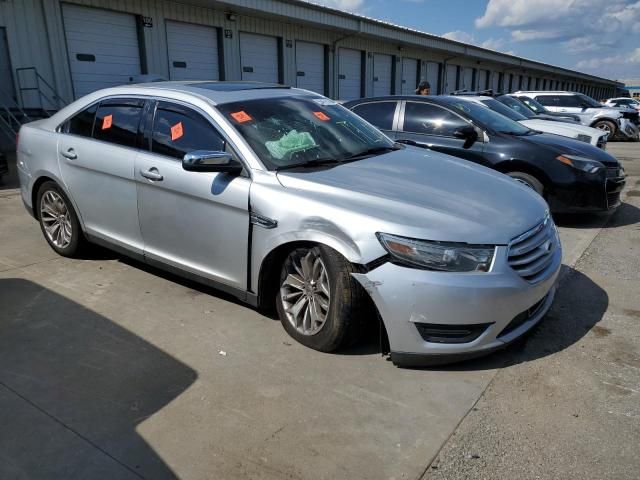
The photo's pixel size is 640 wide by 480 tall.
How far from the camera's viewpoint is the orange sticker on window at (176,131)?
3.79m

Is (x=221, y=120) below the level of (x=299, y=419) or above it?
above

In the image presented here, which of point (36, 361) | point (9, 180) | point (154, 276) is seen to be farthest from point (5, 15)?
point (36, 361)

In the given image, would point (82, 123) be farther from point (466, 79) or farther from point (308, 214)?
point (466, 79)

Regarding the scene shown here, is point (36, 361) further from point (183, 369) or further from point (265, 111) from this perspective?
point (265, 111)

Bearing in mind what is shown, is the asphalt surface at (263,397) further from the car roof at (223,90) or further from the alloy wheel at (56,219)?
the car roof at (223,90)

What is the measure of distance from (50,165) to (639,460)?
4868mm

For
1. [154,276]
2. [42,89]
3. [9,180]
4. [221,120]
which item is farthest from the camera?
[42,89]

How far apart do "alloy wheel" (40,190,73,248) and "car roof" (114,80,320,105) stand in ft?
4.15

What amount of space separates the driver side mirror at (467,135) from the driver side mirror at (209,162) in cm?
391

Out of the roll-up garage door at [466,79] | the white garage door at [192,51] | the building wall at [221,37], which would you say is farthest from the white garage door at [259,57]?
the roll-up garage door at [466,79]

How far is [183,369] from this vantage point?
3.07 metres

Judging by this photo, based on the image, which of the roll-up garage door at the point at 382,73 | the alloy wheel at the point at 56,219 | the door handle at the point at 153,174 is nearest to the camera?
the door handle at the point at 153,174

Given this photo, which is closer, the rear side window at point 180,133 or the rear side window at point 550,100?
A: the rear side window at point 180,133

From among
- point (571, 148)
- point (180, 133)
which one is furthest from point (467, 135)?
point (180, 133)
